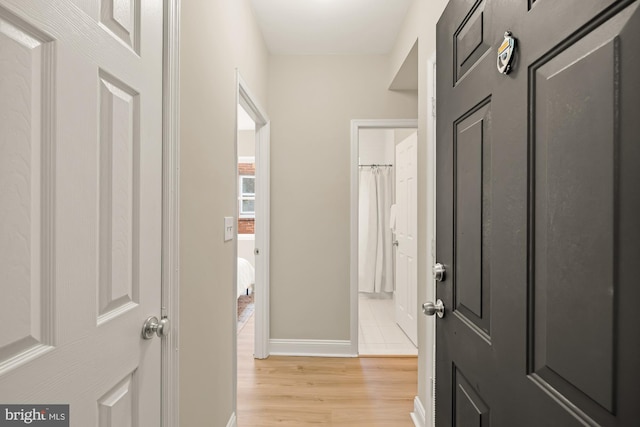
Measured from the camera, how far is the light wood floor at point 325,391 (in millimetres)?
2086

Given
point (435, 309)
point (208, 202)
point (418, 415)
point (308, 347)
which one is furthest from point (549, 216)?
point (308, 347)

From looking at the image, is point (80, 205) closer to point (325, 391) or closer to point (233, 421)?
point (233, 421)

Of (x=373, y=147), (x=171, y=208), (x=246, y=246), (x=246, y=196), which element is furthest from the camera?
(x=246, y=196)

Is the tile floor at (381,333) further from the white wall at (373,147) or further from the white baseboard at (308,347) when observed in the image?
the white wall at (373,147)

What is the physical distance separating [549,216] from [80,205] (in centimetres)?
91

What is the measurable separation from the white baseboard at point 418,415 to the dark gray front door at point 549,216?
3.54 feet

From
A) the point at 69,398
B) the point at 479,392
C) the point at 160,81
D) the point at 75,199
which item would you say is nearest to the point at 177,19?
the point at 160,81

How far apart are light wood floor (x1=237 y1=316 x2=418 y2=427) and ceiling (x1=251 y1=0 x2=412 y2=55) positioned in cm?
262

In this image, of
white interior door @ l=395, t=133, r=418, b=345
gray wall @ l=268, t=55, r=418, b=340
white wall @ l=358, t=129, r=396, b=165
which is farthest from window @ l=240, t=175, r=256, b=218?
gray wall @ l=268, t=55, r=418, b=340

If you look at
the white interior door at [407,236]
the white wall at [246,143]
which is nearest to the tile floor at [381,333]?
the white interior door at [407,236]

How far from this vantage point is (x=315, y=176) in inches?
120

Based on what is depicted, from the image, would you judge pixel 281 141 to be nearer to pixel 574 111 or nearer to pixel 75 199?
pixel 75 199

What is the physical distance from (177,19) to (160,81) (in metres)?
0.25

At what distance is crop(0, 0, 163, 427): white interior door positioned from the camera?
1.90ft
